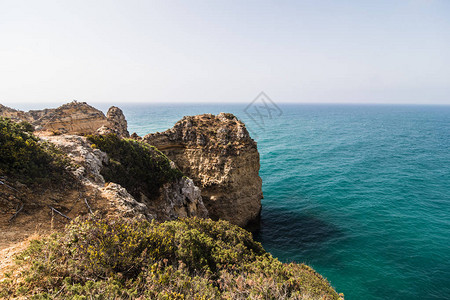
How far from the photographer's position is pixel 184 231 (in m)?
10.4

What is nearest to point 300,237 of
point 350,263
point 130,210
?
point 350,263

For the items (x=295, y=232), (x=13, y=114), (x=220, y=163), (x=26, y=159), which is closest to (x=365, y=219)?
(x=295, y=232)

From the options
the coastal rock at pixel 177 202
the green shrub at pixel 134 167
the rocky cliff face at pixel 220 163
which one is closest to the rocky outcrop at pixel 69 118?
the rocky cliff face at pixel 220 163

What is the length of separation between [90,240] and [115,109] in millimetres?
34646

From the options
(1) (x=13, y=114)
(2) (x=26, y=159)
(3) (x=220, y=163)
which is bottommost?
(3) (x=220, y=163)

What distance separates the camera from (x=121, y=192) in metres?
13.2

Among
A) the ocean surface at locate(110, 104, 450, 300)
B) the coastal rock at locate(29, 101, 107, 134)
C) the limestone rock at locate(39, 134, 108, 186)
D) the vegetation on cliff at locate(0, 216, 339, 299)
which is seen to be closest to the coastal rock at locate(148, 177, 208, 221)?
the limestone rock at locate(39, 134, 108, 186)

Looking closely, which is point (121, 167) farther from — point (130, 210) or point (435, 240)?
point (435, 240)

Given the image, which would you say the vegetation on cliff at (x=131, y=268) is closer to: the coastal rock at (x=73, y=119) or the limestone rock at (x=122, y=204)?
the limestone rock at (x=122, y=204)

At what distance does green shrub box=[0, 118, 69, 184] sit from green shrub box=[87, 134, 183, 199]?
371 centimetres

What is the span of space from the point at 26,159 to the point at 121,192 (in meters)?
4.87

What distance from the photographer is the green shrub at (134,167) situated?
56.0 ft

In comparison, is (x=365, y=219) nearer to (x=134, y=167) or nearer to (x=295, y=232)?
(x=295, y=232)

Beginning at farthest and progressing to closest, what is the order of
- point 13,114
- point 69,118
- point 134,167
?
point 13,114 < point 69,118 < point 134,167
